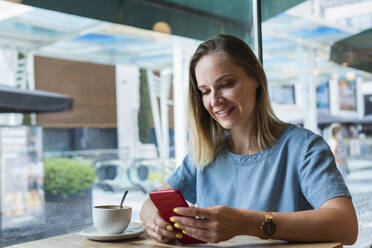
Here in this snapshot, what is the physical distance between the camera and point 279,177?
118 cm

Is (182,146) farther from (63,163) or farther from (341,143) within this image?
(341,143)

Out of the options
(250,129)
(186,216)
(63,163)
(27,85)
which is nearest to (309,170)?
(250,129)

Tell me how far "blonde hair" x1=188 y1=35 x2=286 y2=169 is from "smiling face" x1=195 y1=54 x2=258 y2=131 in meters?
0.03

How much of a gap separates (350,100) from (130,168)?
1.44 metres

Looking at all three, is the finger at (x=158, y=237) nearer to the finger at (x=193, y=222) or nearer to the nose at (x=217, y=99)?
the finger at (x=193, y=222)

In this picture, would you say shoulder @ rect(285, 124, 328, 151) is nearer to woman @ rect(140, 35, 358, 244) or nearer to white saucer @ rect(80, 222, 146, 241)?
woman @ rect(140, 35, 358, 244)

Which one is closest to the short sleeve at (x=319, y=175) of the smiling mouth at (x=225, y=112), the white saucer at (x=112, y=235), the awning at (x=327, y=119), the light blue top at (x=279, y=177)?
the light blue top at (x=279, y=177)

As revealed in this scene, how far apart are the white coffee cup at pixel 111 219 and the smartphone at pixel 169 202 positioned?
4.6 inches

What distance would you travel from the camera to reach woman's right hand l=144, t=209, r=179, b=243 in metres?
0.99

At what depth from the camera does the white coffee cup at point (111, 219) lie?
105cm

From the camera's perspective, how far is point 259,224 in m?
0.91

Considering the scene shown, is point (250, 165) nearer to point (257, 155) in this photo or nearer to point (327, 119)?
point (257, 155)

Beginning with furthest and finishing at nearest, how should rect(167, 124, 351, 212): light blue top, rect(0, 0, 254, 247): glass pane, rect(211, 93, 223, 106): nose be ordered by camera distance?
rect(0, 0, 254, 247): glass pane → rect(211, 93, 223, 106): nose → rect(167, 124, 351, 212): light blue top

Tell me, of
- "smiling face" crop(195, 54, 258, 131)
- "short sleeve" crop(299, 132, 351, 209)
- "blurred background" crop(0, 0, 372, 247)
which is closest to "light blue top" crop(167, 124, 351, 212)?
"short sleeve" crop(299, 132, 351, 209)
